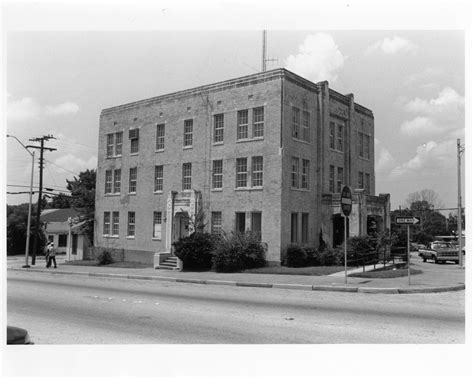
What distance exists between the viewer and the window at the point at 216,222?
2719 cm

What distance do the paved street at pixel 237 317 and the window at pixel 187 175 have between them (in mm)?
13887

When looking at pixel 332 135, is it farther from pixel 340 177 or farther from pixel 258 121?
pixel 258 121

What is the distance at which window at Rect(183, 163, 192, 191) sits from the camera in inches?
1150

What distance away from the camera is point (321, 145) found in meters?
27.6

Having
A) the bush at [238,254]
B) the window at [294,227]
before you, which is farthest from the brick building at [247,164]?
the bush at [238,254]

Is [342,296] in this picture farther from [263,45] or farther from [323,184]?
[323,184]

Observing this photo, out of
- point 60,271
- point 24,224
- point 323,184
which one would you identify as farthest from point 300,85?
point 24,224

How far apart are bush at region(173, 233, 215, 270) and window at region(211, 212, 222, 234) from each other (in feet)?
4.35

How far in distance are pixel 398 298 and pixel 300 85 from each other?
14.9 meters

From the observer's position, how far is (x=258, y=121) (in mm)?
26000

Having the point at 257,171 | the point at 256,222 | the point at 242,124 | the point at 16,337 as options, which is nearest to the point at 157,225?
the point at 256,222

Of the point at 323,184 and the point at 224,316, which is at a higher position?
the point at 323,184

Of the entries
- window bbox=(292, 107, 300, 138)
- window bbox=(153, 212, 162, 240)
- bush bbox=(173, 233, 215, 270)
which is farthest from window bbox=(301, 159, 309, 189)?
window bbox=(153, 212, 162, 240)

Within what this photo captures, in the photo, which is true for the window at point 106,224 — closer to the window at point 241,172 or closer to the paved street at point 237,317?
the window at point 241,172
